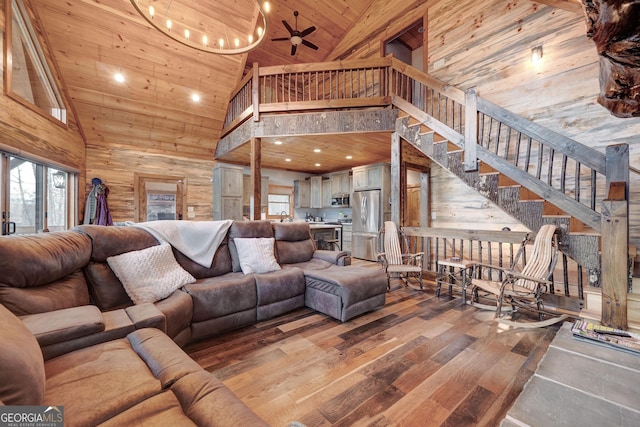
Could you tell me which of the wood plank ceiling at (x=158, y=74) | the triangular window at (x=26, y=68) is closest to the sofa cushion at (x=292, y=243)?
the wood plank ceiling at (x=158, y=74)

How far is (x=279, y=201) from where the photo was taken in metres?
7.82

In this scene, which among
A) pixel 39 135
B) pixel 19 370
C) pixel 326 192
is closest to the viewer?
pixel 19 370

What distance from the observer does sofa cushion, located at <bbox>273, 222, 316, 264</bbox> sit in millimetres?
3348

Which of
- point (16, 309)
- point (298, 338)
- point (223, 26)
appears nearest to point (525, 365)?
point (298, 338)

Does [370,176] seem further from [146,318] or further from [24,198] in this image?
[24,198]

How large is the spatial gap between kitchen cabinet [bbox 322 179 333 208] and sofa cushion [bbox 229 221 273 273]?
4344 mm

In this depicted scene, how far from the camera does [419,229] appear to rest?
3.99m

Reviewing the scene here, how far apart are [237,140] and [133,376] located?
4.63 metres

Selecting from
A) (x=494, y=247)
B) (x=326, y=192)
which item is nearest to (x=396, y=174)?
(x=494, y=247)

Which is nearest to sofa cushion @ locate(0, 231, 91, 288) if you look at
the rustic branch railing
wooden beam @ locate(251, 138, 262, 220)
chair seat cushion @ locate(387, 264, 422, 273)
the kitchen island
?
wooden beam @ locate(251, 138, 262, 220)

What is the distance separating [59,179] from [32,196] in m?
0.93

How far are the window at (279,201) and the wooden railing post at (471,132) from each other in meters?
5.41

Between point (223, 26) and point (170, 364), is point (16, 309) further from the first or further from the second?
point (223, 26)

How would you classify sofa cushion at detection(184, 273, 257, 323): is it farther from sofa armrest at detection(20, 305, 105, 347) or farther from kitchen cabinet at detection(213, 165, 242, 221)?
kitchen cabinet at detection(213, 165, 242, 221)
